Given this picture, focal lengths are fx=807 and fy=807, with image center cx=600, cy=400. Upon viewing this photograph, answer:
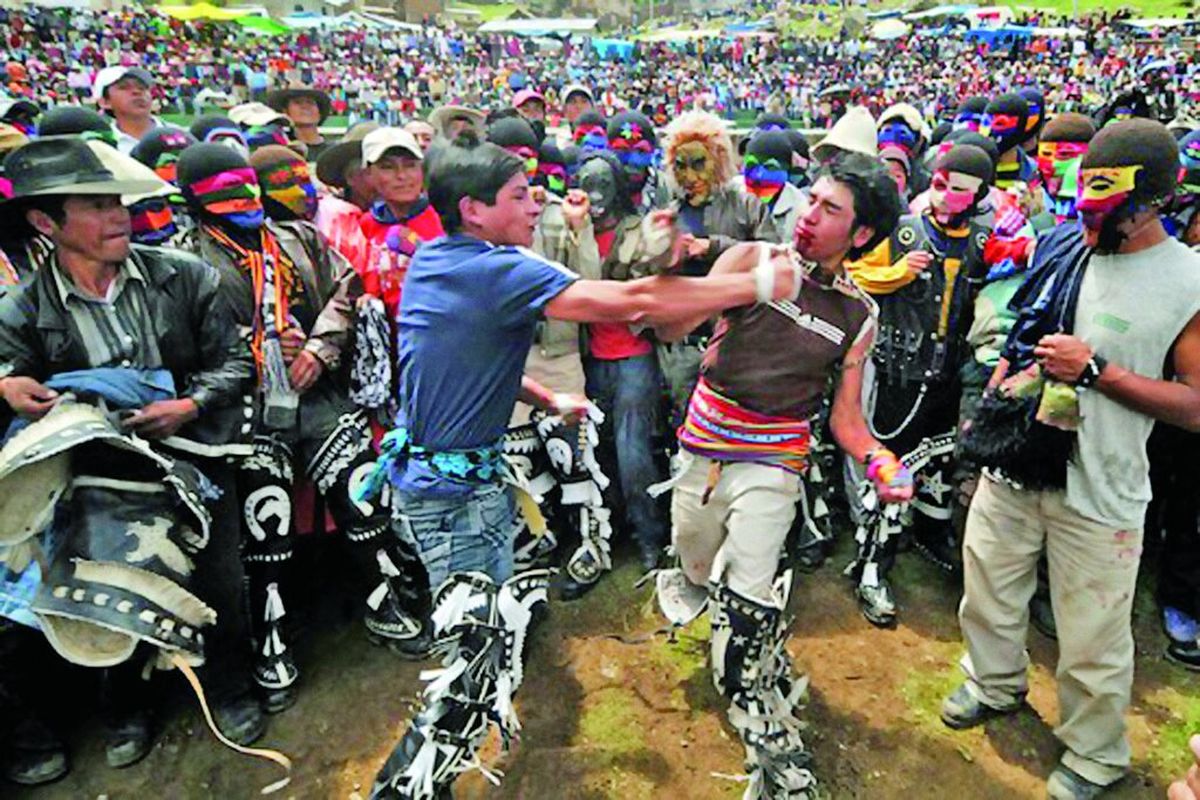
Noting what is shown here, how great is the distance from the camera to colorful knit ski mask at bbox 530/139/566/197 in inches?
236

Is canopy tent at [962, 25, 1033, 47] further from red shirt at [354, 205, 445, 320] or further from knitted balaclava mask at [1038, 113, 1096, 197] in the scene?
red shirt at [354, 205, 445, 320]

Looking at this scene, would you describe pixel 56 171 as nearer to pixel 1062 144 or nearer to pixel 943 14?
pixel 1062 144

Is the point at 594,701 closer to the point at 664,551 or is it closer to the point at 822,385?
the point at 664,551

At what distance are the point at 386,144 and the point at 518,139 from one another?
1.33 m

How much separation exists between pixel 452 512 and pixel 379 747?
144cm

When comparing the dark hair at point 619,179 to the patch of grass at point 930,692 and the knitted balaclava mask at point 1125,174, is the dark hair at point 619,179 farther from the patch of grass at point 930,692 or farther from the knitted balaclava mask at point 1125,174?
the patch of grass at point 930,692

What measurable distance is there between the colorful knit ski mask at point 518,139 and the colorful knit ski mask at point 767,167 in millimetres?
1490

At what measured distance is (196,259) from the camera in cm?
356

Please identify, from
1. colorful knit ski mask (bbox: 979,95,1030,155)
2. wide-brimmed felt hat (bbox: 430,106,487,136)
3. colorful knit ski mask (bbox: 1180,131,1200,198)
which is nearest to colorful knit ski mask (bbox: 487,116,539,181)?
wide-brimmed felt hat (bbox: 430,106,487,136)

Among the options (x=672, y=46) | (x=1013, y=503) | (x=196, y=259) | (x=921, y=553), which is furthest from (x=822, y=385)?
(x=672, y=46)

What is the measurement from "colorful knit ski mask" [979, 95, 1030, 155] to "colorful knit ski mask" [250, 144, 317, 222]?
17.3 feet

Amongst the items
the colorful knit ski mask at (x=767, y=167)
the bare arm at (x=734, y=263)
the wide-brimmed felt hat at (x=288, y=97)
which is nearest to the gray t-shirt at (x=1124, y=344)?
the bare arm at (x=734, y=263)

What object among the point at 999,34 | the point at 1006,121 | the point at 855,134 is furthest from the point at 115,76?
the point at 999,34

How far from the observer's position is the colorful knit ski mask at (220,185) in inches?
148
